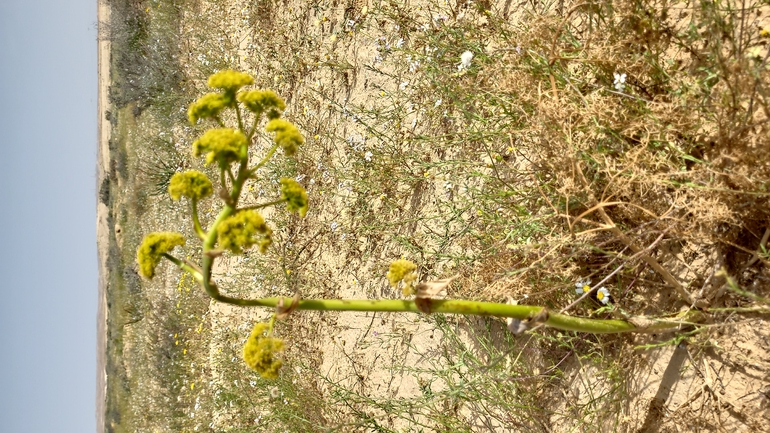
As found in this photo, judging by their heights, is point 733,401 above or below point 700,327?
below

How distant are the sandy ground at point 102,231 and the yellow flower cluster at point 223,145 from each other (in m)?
6.63

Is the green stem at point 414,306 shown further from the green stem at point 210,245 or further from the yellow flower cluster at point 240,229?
the yellow flower cluster at point 240,229

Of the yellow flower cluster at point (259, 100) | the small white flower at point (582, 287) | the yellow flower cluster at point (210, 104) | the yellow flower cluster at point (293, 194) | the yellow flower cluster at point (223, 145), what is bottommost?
the small white flower at point (582, 287)

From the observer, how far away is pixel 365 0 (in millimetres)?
4129

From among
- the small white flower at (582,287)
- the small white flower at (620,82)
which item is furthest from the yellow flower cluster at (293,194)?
the small white flower at (620,82)

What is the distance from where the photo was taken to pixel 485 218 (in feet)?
9.40

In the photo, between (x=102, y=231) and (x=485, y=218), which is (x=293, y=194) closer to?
(x=485, y=218)

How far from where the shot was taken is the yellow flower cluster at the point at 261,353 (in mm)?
1523

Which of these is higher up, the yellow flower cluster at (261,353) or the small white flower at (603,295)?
the small white flower at (603,295)

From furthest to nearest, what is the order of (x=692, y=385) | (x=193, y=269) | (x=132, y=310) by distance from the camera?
(x=132, y=310)
(x=692, y=385)
(x=193, y=269)

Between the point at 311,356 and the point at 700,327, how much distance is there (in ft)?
8.83

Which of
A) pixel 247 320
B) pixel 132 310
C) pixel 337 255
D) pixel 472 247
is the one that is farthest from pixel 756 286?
pixel 132 310

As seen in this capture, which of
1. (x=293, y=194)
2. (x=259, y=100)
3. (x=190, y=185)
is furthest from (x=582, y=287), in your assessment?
(x=190, y=185)

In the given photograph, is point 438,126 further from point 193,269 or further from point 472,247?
point 193,269
